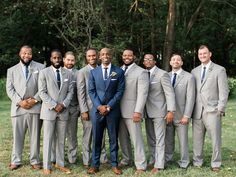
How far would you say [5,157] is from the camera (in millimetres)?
8641

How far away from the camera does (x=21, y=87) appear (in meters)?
7.57

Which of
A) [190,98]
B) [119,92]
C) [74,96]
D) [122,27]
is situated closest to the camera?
[119,92]

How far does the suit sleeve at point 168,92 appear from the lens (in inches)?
290

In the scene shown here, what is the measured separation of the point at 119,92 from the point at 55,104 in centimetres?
108

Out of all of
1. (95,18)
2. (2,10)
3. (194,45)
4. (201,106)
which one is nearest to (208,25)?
(194,45)

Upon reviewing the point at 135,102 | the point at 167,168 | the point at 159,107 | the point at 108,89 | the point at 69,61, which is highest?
the point at 69,61

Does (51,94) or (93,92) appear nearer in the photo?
(93,92)

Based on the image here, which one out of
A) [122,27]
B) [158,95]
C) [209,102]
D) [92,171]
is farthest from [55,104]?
[122,27]

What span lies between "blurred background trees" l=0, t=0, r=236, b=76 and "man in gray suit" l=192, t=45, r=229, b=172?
13076 millimetres

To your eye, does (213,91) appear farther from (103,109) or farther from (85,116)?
(85,116)

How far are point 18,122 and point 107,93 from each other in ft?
5.47

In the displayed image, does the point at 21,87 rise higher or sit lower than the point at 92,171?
higher

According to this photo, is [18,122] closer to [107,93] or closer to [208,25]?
[107,93]

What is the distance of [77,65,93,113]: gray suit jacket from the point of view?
7.60m
